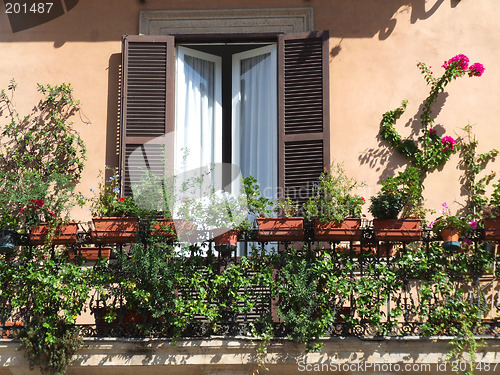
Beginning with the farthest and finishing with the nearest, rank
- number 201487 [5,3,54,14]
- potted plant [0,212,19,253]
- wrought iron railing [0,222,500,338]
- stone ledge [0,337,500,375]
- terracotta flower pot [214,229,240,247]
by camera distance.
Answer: number 201487 [5,3,54,14] → potted plant [0,212,19,253] → terracotta flower pot [214,229,240,247] → wrought iron railing [0,222,500,338] → stone ledge [0,337,500,375]

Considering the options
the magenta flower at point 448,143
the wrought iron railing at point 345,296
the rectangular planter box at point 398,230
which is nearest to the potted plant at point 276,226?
the wrought iron railing at point 345,296

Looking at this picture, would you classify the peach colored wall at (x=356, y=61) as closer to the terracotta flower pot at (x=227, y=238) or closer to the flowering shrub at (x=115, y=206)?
the flowering shrub at (x=115, y=206)

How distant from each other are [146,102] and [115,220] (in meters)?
1.74

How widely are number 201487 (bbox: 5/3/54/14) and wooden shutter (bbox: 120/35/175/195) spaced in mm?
993

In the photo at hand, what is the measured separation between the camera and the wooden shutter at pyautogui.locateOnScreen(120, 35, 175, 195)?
1002 centimetres

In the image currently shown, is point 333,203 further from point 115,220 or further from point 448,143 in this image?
point 115,220

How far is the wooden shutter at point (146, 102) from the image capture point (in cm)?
1002

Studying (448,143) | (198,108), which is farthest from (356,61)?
(198,108)

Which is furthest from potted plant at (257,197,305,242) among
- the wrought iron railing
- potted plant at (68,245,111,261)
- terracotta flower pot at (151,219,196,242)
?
potted plant at (68,245,111,261)

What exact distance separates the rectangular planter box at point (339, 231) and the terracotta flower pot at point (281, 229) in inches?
5.6

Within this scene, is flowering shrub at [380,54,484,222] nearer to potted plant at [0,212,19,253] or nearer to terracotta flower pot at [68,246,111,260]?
terracotta flower pot at [68,246,111,260]

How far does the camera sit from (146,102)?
10.2 metres

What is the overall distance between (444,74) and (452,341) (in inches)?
113

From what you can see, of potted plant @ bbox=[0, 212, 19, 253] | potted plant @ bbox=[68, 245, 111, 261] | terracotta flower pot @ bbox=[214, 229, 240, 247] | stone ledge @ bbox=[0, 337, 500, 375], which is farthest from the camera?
potted plant @ bbox=[68, 245, 111, 261]
